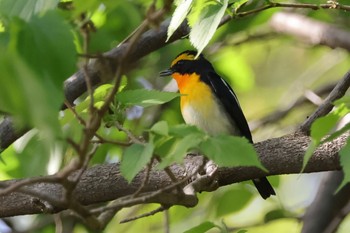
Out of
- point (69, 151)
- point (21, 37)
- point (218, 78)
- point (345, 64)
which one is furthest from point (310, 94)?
point (21, 37)

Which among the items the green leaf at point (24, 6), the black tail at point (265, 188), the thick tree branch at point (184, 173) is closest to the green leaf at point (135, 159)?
the green leaf at point (24, 6)

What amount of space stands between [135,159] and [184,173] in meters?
0.97

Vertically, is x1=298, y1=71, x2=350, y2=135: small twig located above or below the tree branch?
above

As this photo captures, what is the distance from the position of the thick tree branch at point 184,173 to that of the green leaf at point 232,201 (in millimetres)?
1072

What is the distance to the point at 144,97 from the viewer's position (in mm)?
2637

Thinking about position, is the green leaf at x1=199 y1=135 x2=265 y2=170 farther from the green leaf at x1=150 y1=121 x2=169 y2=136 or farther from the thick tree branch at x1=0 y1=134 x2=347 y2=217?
the thick tree branch at x1=0 y1=134 x2=347 y2=217

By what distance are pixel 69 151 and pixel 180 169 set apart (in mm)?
424

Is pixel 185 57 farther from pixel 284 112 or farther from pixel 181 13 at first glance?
pixel 181 13

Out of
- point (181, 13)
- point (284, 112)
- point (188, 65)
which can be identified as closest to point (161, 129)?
point (181, 13)

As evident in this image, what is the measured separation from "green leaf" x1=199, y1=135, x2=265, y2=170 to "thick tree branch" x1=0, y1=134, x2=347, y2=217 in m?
0.85

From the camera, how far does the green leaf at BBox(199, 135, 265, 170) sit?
7.11 feet

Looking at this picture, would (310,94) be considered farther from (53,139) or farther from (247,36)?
(53,139)

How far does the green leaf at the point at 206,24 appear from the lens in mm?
2441

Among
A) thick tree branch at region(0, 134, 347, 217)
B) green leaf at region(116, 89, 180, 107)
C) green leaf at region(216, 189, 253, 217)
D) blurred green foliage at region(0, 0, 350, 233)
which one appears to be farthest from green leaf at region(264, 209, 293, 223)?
green leaf at region(116, 89, 180, 107)
